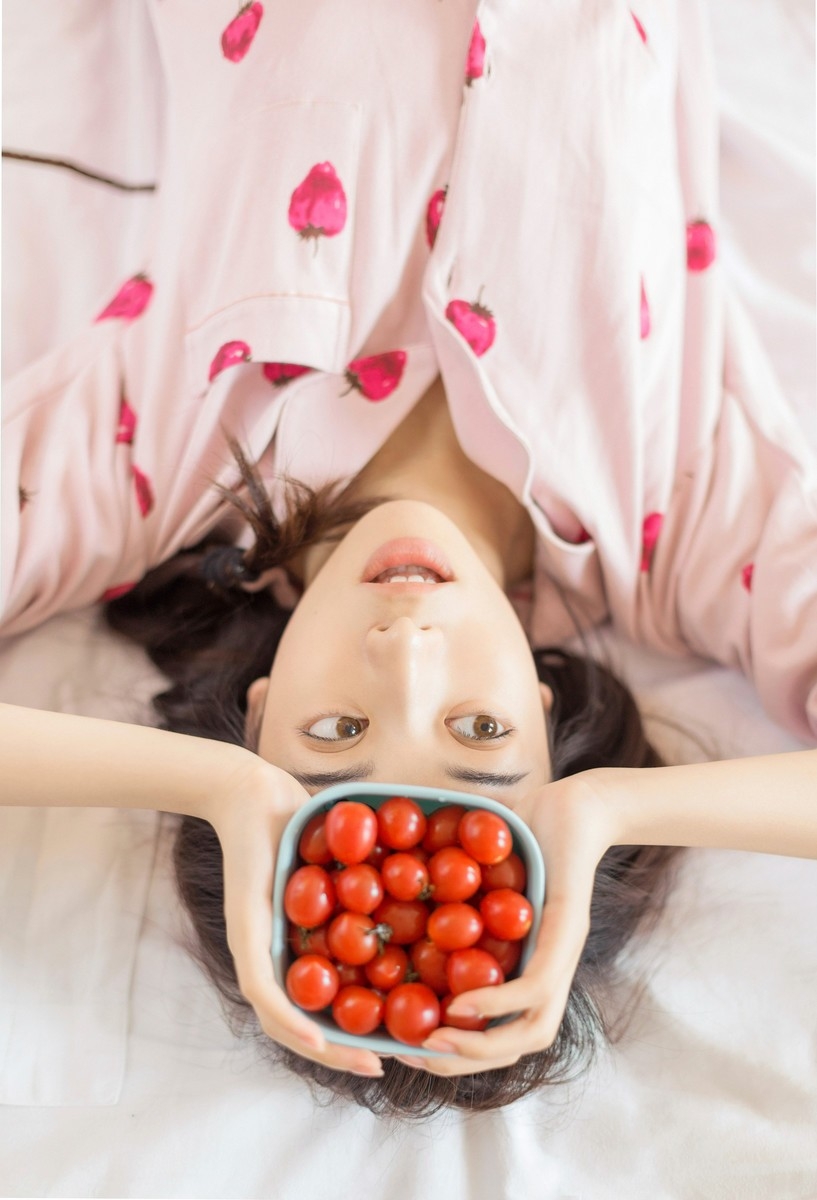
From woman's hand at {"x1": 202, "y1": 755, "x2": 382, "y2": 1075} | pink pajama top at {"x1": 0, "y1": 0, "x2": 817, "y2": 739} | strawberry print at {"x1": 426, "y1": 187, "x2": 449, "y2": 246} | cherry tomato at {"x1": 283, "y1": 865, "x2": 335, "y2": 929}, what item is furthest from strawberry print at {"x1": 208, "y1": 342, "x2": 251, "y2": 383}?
cherry tomato at {"x1": 283, "y1": 865, "x2": 335, "y2": 929}

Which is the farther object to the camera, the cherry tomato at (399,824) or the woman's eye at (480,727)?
the woman's eye at (480,727)

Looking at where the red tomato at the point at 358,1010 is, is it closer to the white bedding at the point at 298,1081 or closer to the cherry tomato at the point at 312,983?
the cherry tomato at the point at 312,983

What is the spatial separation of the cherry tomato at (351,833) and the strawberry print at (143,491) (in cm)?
57

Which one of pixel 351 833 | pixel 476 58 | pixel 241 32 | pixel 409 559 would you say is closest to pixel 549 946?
pixel 351 833

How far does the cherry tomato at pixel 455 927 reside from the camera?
0.61 m

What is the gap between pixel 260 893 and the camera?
2.14ft

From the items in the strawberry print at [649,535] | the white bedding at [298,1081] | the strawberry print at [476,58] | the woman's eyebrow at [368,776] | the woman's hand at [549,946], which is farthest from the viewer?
the strawberry print at [649,535]

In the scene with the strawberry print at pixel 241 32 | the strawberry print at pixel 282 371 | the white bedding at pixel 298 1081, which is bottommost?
the white bedding at pixel 298 1081

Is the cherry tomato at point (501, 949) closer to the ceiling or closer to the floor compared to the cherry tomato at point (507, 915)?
closer to the floor

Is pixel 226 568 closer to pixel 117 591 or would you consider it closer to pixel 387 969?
pixel 117 591

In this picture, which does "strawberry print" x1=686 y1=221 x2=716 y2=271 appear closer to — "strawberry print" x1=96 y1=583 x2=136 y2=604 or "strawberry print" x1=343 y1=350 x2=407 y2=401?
"strawberry print" x1=343 y1=350 x2=407 y2=401

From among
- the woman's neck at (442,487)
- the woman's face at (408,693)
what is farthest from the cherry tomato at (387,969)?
the woman's neck at (442,487)

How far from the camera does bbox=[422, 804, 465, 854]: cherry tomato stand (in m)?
0.66

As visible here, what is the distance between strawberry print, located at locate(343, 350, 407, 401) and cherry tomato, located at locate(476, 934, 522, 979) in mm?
612
